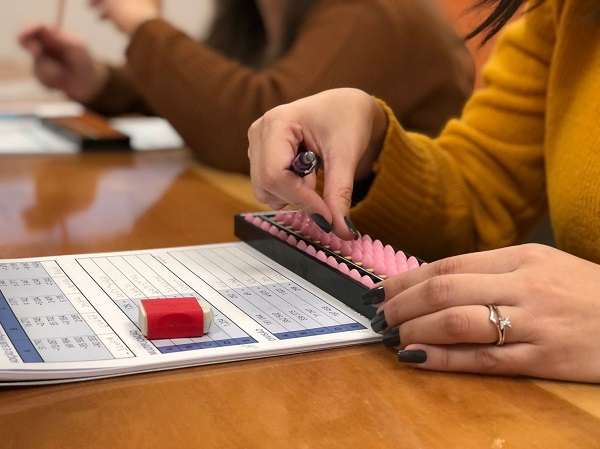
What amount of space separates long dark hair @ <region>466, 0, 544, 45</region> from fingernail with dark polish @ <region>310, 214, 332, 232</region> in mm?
272

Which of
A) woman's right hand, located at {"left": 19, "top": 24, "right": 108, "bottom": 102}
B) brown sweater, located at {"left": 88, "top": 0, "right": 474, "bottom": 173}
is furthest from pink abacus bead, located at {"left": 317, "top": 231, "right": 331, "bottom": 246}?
woman's right hand, located at {"left": 19, "top": 24, "right": 108, "bottom": 102}

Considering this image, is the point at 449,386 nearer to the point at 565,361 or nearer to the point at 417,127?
the point at 565,361

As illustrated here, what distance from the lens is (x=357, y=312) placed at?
0.61 meters

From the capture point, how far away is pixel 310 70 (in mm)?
1185

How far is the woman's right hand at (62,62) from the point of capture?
148cm

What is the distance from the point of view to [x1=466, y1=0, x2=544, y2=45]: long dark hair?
784 mm

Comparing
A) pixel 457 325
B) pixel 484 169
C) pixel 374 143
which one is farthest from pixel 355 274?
pixel 484 169

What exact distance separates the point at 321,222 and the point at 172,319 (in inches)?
7.1

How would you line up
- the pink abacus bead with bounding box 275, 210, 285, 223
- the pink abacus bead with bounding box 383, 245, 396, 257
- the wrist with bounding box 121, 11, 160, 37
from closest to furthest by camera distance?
the pink abacus bead with bounding box 383, 245, 396, 257
the pink abacus bead with bounding box 275, 210, 285, 223
the wrist with bounding box 121, 11, 160, 37

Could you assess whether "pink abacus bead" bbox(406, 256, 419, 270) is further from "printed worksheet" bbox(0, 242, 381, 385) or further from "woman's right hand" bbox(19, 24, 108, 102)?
"woman's right hand" bbox(19, 24, 108, 102)

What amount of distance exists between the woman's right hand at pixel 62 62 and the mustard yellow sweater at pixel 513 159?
81 centimetres

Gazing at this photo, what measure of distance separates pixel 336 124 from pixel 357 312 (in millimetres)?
189

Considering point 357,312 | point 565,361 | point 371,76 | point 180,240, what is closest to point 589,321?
point 565,361

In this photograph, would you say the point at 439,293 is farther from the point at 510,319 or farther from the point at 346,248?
the point at 346,248
